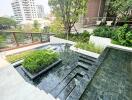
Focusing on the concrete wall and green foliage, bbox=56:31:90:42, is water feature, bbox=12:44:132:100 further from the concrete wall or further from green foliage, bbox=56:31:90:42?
the concrete wall

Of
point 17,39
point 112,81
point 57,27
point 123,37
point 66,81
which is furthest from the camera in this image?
point 57,27

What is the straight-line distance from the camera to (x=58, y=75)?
10.8 ft

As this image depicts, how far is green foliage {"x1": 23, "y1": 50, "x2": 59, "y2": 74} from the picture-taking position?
3.31 metres

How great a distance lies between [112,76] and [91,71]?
2.09 feet

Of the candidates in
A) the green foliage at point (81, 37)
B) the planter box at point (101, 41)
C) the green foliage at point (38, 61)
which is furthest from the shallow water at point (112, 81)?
the green foliage at point (81, 37)

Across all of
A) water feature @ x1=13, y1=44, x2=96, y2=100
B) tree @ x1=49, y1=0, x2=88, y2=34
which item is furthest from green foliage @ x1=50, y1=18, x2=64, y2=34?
water feature @ x1=13, y1=44, x2=96, y2=100

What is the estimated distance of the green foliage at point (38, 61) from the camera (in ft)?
10.8

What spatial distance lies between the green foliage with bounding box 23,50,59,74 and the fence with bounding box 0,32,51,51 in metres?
2.29

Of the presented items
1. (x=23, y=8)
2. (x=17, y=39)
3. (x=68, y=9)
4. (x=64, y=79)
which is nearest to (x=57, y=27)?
(x=68, y=9)

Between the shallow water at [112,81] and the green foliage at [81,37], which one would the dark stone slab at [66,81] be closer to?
the shallow water at [112,81]

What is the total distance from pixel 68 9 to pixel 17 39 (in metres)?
3.85

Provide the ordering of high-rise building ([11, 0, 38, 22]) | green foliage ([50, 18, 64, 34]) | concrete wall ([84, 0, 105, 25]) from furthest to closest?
high-rise building ([11, 0, 38, 22]) → concrete wall ([84, 0, 105, 25]) → green foliage ([50, 18, 64, 34])

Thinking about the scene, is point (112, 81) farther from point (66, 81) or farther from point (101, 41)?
point (101, 41)

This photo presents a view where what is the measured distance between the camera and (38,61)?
135 inches
